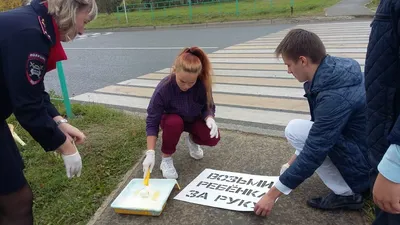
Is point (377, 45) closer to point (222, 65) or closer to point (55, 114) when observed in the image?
point (55, 114)

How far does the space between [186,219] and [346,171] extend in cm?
101

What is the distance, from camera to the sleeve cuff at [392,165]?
45.5 inches

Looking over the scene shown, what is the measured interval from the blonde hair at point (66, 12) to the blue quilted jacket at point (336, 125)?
1.31m

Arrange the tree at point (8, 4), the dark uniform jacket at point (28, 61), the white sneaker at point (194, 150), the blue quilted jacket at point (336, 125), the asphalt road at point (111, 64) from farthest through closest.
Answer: the asphalt road at point (111, 64), the tree at point (8, 4), the white sneaker at point (194, 150), the blue quilted jacket at point (336, 125), the dark uniform jacket at point (28, 61)

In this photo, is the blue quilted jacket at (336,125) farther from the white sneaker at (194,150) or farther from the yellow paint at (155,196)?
the white sneaker at (194,150)

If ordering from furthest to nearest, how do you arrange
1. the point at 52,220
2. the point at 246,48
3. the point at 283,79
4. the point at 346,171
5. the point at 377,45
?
the point at 246,48
the point at 283,79
the point at 52,220
the point at 346,171
the point at 377,45

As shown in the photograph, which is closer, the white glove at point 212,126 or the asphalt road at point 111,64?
the white glove at point 212,126

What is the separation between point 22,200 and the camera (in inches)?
72.5

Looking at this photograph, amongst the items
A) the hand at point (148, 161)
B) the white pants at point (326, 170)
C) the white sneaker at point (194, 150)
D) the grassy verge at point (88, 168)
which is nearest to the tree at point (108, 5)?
the grassy verge at point (88, 168)

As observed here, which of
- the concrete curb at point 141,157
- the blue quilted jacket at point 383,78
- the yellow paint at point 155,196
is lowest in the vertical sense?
the concrete curb at point 141,157

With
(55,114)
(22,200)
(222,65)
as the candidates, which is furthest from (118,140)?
(222,65)

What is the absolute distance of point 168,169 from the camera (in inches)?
113

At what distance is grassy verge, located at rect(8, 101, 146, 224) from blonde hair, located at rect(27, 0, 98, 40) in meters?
1.33

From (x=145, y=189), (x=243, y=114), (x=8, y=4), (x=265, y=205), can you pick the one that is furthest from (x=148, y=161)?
(x=8, y=4)
